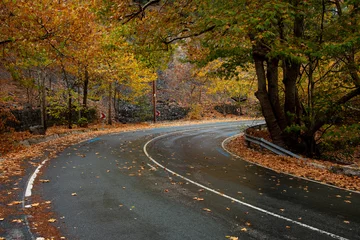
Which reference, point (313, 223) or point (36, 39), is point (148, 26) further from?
point (313, 223)

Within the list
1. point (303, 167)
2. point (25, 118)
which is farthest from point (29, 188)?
point (25, 118)

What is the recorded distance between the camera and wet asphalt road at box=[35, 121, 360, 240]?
18.7 ft

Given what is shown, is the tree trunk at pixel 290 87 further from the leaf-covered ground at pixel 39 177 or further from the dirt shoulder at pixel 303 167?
the leaf-covered ground at pixel 39 177

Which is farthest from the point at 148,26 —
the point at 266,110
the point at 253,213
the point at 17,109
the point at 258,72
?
the point at 17,109

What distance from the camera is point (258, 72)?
16.5 m

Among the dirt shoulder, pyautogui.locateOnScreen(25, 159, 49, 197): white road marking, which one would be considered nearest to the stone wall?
pyautogui.locateOnScreen(25, 159, 49, 197): white road marking

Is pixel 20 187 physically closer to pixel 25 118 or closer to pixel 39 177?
pixel 39 177

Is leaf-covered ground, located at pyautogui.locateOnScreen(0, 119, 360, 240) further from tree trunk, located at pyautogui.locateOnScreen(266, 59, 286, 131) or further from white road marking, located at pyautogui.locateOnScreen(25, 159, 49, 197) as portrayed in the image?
tree trunk, located at pyautogui.locateOnScreen(266, 59, 286, 131)

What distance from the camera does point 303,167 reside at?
41.9 ft

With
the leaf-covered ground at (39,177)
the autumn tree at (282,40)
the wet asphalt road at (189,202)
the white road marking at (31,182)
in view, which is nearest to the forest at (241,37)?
the autumn tree at (282,40)

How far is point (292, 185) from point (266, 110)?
7667 millimetres

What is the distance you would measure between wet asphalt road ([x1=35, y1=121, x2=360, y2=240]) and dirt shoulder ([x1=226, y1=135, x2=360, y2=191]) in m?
0.89

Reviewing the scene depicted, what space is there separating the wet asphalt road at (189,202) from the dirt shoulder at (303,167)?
89cm

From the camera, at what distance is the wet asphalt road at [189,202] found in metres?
5.70
